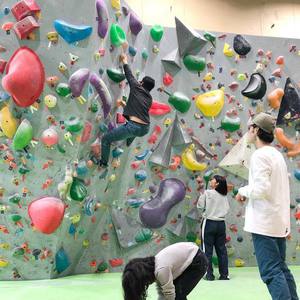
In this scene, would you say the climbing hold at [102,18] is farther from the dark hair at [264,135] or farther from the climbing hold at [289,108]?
the climbing hold at [289,108]

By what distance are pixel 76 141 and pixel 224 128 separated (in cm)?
211

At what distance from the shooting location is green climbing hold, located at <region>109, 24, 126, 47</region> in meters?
4.50

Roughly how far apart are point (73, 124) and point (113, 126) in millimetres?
594

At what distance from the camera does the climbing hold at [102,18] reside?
4.22m

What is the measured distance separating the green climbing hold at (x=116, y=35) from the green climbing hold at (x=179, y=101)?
1.08 meters

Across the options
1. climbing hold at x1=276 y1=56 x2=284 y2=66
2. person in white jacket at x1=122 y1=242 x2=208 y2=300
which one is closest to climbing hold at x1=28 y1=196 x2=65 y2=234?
person in white jacket at x1=122 y1=242 x2=208 y2=300

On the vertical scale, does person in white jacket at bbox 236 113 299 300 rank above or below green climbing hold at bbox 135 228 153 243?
above

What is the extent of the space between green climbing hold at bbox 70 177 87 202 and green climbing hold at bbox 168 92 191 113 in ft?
5.39

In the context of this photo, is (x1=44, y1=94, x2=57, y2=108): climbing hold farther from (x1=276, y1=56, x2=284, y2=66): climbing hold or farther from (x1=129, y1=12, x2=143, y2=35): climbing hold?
(x1=276, y1=56, x2=284, y2=66): climbing hold

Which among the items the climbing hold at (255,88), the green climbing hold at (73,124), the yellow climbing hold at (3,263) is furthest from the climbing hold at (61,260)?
the climbing hold at (255,88)

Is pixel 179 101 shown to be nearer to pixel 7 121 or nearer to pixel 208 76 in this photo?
pixel 208 76

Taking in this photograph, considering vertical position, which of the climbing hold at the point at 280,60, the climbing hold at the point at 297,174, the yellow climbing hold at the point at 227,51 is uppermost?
the yellow climbing hold at the point at 227,51

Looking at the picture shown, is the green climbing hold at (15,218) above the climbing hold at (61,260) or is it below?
above

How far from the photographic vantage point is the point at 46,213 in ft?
13.6
